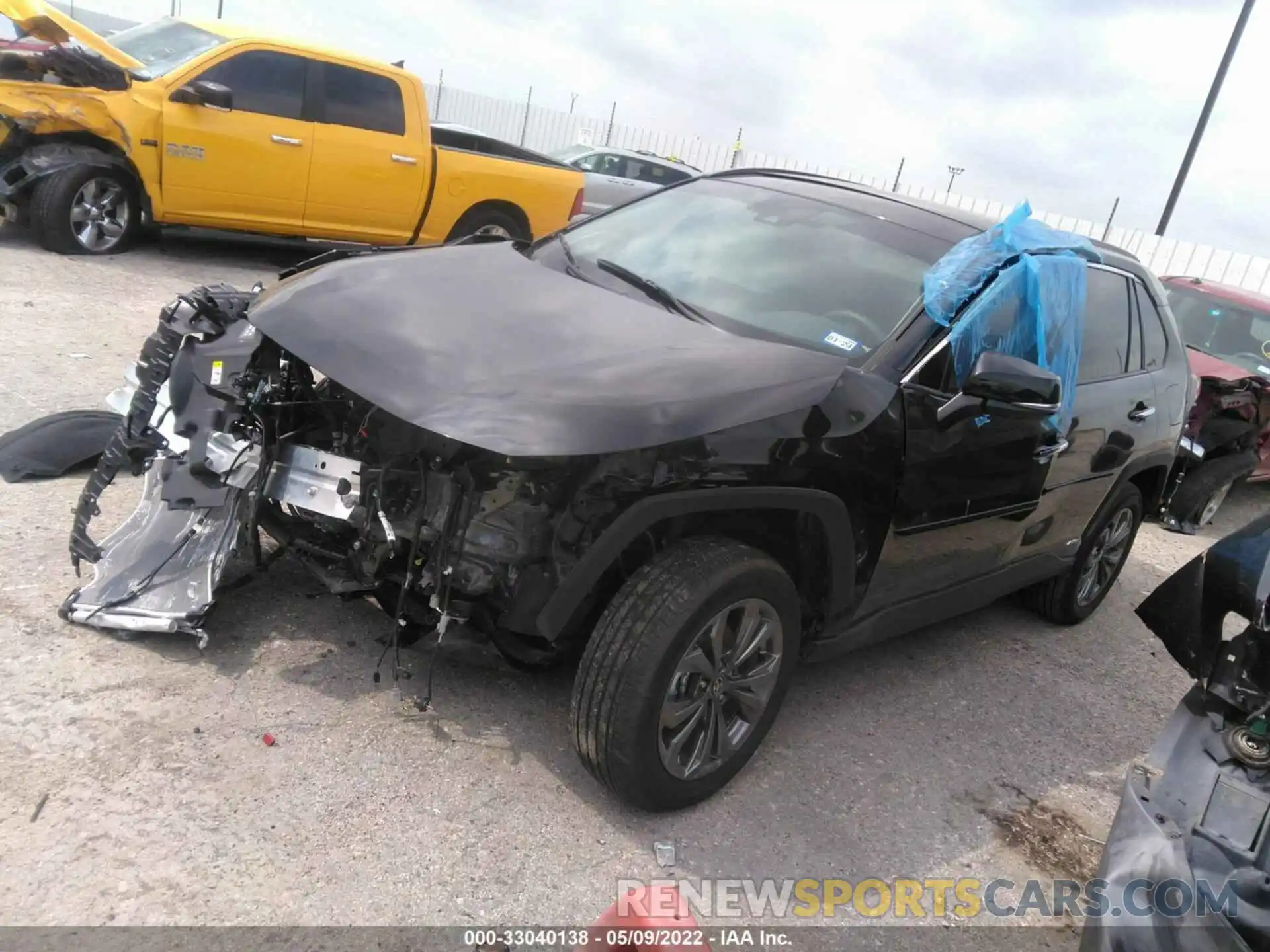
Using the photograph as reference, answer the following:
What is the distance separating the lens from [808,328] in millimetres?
3275

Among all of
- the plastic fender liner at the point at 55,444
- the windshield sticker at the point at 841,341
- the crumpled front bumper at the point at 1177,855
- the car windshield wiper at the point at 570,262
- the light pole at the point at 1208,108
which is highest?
the light pole at the point at 1208,108

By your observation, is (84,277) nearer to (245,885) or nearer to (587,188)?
(245,885)

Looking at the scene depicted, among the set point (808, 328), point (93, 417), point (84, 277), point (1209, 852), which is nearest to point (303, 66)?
point (84, 277)

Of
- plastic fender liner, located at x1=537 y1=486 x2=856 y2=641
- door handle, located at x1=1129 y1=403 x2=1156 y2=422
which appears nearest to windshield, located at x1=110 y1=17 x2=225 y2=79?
plastic fender liner, located at x1=537 y1=486 x2=856 y2=641

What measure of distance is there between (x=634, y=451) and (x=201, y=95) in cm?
695

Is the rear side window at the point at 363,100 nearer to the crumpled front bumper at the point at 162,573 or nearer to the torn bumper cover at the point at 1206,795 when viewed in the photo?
the crumpled front bumper at the point at 162,573

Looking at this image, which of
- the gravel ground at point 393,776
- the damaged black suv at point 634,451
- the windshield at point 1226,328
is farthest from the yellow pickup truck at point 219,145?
the windshield at point 1226,328

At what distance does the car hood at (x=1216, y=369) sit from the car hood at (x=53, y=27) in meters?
8.51

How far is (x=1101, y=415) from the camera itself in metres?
4.11

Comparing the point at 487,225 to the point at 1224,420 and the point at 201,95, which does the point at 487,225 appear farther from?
the point at 1224,420

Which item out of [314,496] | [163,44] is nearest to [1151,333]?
[314,496]

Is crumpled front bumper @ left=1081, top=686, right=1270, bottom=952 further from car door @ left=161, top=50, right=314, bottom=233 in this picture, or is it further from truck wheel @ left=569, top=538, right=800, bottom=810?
car door @ left=161, top=50, right=314, bottom=233

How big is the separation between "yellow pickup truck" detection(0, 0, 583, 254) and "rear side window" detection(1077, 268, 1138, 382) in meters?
6.79

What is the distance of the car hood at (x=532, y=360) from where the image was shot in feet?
8.13
